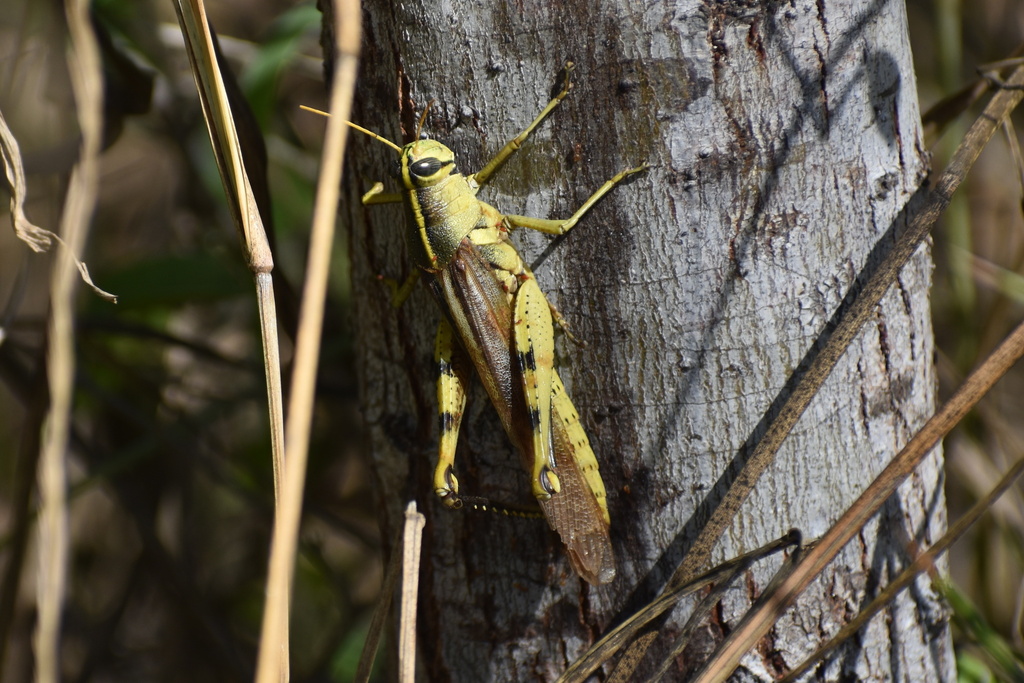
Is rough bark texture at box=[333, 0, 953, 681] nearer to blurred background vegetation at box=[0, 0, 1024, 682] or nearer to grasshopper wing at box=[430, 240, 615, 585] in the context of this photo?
grasshopper wing at box=[430, 240, 615, 585]

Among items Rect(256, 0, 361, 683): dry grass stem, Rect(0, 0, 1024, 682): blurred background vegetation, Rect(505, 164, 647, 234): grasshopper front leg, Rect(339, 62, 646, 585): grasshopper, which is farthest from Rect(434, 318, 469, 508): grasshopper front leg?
Rect(0, 0, 1024, 682): blurred background vegetation

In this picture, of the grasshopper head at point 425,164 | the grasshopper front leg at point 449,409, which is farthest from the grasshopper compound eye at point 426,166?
the grasshopper front leg at point 449,409

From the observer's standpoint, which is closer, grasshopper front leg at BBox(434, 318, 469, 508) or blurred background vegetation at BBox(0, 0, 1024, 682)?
grasshopper front leg at BBox(434, 318, 469, 508)

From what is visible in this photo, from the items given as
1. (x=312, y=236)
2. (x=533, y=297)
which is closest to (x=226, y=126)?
(x=312, y=236)

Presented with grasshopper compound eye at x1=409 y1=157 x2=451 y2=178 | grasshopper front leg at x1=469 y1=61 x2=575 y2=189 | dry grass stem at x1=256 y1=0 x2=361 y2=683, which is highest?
grasshopper compound eye at x1=409 y1=157 x2=451 y2=178

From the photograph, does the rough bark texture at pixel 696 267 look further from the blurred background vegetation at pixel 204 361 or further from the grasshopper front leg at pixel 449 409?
the blurred background vegetation at pixel 204 361

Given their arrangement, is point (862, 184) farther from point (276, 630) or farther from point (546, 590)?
point (276, 630)

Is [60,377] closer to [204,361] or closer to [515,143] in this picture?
[515,143]

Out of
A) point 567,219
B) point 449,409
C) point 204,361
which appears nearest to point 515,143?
point 567,219
